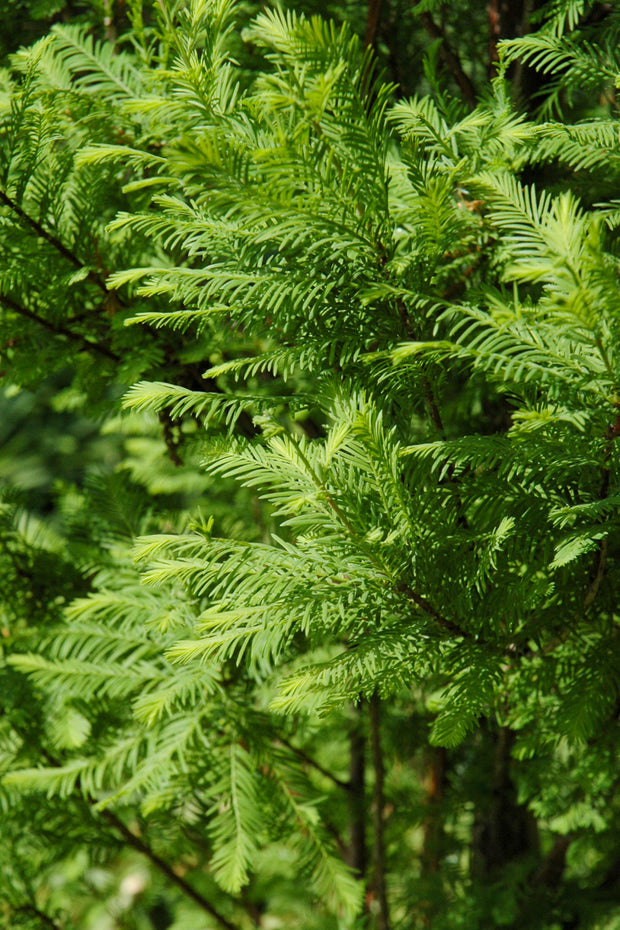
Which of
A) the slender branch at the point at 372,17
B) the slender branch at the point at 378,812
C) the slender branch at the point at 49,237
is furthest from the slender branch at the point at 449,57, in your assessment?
the slender branch at the point at 378,812

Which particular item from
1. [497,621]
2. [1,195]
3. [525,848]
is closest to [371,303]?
[497,621]

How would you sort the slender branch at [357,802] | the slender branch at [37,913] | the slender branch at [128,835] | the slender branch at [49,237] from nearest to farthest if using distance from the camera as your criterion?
the slender branch at [49,237]
the slender branch at [128,835]
the slender branch at [37,913]
the slender branch at [357,802]

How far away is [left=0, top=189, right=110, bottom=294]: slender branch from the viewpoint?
83cm

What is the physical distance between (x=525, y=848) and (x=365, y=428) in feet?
3.65

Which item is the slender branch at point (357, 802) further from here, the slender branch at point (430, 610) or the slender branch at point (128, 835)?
the slender branch at point (430, 610)

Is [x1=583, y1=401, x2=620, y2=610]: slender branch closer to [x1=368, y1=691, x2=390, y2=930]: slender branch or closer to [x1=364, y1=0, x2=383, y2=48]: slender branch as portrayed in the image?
[x1=368, y1=691, x2=390, y2=930]: slender branch

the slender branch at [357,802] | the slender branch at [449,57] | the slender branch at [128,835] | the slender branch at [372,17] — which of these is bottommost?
the slender branch at [357,802]

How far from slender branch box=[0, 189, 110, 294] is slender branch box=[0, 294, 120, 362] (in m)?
0.07

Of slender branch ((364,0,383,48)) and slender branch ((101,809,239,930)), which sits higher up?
slender branch ((364,0,383,48))

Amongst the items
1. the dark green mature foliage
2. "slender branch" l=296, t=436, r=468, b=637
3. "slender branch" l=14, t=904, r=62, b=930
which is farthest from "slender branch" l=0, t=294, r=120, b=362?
"slender branch" l=14, t=904, r=62, b=930

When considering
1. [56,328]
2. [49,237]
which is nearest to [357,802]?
[56,328]

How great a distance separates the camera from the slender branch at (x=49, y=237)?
2.71 feet

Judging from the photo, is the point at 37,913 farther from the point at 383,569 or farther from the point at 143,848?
the point at 383,569

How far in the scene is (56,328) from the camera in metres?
0.96
